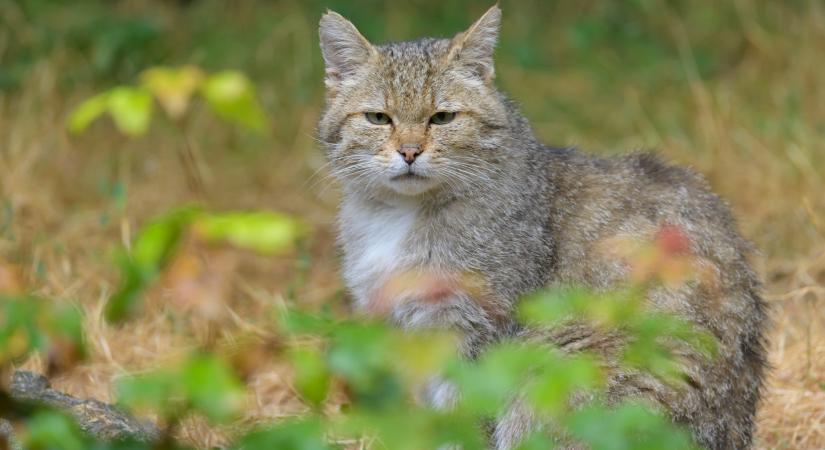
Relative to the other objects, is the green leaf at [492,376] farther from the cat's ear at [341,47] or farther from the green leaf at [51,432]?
the cat's ear at [341,47]

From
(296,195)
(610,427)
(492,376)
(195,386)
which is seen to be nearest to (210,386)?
(195,386)

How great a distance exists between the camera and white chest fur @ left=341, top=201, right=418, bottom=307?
516 cm

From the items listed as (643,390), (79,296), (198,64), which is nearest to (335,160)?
(643,390)

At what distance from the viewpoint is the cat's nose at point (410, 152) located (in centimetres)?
496

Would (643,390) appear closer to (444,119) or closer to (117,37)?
(444,119)

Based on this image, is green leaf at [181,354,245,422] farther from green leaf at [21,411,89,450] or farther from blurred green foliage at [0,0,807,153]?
blurred green foliage at [0,0,807,153]

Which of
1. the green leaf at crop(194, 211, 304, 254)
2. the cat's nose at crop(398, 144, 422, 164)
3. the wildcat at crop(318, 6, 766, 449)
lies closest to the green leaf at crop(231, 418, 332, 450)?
the green leaf at crop(194, 211, 304, 254)

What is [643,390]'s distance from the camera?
14.6 feet

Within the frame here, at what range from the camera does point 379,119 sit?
519 cm

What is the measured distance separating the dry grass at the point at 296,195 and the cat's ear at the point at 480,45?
148cm

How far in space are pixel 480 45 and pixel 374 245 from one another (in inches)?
38.3

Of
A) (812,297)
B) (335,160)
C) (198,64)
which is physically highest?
(335,160)

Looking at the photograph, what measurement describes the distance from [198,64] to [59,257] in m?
2.51

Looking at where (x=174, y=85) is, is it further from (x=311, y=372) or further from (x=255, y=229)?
(x=311, y=372)
